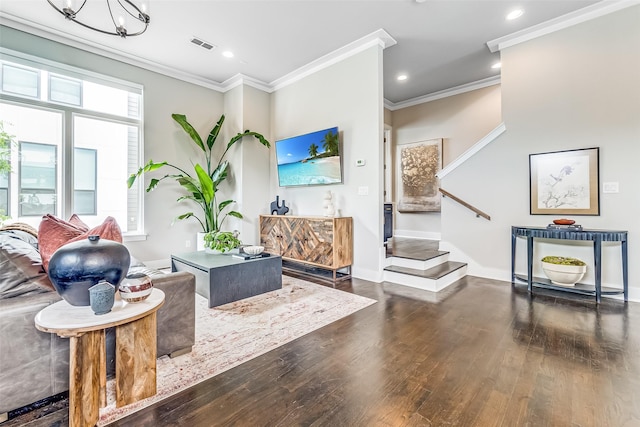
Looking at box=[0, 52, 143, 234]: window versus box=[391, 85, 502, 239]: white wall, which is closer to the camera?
box=[0, 52, 143, 234]: window

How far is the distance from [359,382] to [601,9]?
475 centimetres

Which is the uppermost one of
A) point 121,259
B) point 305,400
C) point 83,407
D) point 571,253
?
point 121,259

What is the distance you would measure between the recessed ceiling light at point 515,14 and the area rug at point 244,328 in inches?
150

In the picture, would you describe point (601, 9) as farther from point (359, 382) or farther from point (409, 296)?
point (359, 382)

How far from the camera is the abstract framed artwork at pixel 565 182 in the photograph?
342 centimetres

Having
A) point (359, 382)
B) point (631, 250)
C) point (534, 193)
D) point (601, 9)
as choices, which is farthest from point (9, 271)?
point (601, 9)

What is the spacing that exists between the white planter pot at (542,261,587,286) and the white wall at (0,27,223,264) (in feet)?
18.0

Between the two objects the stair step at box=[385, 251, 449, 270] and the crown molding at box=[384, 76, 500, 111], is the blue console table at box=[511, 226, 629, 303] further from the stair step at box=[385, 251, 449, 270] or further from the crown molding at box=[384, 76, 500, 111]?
the crown molding at box=[384, 76, 500, 111]

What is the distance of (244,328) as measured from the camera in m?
2.54

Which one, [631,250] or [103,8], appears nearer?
[631,250]

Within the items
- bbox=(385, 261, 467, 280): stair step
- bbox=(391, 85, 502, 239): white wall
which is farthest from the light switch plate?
bbox=(391, 85, 502, 239): white wall

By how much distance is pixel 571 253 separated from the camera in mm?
3600

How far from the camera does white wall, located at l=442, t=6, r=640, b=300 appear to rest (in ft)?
10.6

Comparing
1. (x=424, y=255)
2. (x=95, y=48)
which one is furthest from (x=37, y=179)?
(x=424, y=255)
